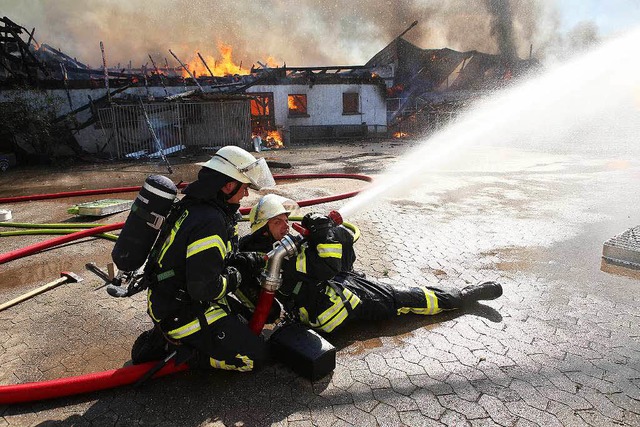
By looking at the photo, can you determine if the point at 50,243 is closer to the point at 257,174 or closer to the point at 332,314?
the point at 257,174

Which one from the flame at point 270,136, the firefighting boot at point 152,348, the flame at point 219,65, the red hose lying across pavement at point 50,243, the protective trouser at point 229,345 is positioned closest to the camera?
the protective trouser at point 229,345

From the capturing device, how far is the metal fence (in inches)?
723

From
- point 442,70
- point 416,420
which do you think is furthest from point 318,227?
point 442,70

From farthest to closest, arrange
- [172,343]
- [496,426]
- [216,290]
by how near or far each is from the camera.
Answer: [172,343] < [216,290] < [496,426]

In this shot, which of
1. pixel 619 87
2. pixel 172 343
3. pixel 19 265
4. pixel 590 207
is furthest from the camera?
pixel 619 87

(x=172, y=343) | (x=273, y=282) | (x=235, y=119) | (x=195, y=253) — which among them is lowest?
(x=172, y=343)

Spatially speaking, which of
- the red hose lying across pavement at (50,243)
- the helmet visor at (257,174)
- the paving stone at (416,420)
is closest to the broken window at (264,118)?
the red hose lying across pavement at (50,243)

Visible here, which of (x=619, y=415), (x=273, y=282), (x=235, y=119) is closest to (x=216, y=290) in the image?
(x=273, y=282)

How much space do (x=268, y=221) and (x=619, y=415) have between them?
8.65ft

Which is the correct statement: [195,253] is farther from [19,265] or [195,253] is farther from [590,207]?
[590,207]

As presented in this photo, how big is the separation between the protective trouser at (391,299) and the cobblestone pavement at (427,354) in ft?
0.39

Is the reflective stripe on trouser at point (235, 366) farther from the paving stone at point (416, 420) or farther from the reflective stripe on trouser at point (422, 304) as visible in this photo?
the reflective stripe on trouser at point (422, 304)

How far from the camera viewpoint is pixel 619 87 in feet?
80.9

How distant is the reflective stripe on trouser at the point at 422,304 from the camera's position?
11.7ft
